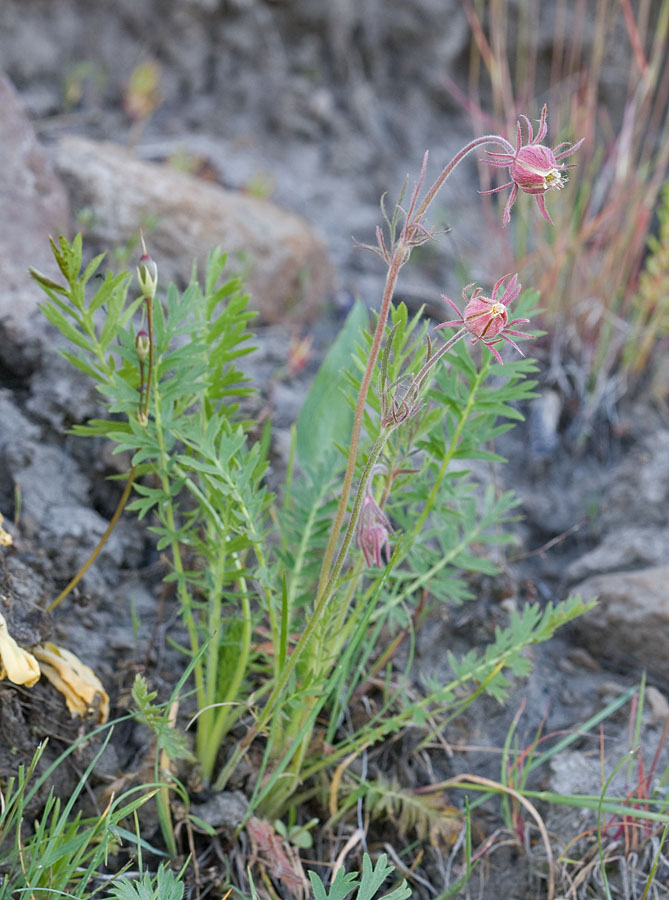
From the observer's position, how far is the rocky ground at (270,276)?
5.16ft

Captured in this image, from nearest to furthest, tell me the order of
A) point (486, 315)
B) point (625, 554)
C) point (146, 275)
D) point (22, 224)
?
point (486, 315), point (146, 275), point (625, 554), point (22, 224)

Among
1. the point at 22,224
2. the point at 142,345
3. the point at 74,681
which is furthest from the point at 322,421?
the point at 22,224

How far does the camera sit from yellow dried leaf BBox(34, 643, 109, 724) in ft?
4.24

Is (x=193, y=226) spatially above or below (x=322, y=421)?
above

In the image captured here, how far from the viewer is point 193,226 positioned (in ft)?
8.18

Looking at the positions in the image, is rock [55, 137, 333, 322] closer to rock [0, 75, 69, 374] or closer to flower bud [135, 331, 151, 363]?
rock [0, 75, 69, 374]

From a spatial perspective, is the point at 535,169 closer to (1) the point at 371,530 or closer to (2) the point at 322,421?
(1) the point at 371,530

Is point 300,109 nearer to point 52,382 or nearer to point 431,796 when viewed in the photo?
point 52,382

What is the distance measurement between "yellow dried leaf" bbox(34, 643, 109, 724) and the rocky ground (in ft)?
0.11

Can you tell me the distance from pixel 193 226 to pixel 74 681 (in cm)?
161

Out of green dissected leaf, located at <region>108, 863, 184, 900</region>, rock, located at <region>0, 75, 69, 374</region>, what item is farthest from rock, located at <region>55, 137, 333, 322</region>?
green dissected leaf, located at <region>108, 863, 184, 900</region>

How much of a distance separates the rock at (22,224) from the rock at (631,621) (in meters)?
1.41

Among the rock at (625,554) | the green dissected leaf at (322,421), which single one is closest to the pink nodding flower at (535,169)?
the green dissected leaf at (322,421)

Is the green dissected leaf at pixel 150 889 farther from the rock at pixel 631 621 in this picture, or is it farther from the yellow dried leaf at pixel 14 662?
the rock at pixel 631 621
